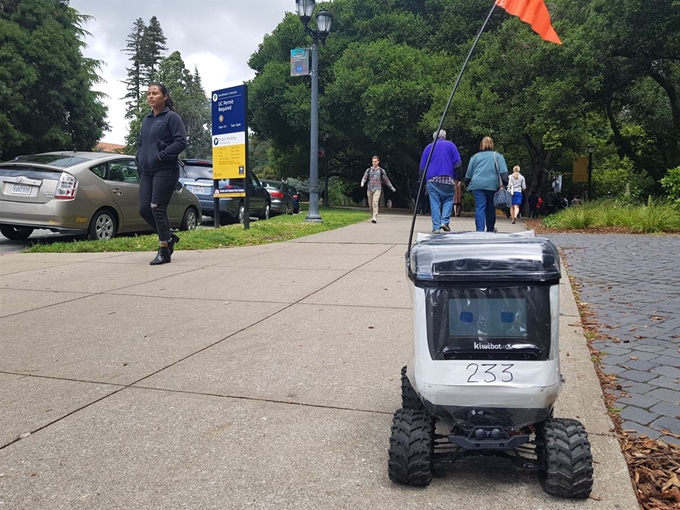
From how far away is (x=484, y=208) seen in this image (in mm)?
9109

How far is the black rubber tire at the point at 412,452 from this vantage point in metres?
2.09

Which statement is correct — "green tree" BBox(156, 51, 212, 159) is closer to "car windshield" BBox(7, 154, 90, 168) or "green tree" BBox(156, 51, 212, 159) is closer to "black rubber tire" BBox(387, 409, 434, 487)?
"car windshield" BBox(7, 154, 90, 168)

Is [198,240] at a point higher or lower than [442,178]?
lower

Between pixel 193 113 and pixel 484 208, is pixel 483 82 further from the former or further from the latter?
pixel 193 113

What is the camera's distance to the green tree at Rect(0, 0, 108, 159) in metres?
27.6

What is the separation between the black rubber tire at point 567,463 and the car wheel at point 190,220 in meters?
10.4

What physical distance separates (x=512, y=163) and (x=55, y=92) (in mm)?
24489

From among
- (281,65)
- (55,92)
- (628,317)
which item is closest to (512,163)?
(281,65)

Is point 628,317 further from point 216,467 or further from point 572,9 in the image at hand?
point 572,9

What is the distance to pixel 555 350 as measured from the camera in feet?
6.93

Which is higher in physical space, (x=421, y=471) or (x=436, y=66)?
(x=436, y=66)

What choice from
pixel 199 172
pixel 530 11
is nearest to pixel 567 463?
pixel 530 11

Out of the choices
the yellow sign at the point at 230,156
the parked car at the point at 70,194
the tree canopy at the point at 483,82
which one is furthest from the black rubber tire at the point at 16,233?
the tree canopy at the point at 483,82

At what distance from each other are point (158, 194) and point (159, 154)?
1.68ft
